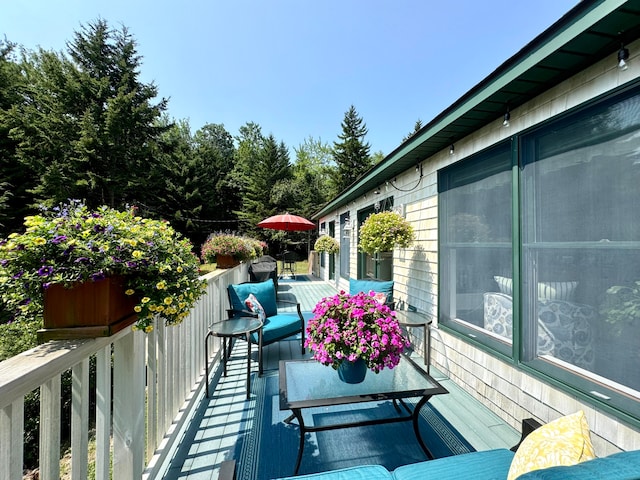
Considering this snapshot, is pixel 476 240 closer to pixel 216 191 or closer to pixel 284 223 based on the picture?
pixel 284 223

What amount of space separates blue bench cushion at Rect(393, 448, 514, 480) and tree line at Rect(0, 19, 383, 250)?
14631mm

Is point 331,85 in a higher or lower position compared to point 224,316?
higher

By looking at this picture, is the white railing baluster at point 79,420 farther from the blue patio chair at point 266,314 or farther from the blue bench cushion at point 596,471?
the blue patio chair at point 266,314

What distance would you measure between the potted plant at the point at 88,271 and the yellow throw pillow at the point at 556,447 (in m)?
1.59

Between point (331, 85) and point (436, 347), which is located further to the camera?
point (331, 85)

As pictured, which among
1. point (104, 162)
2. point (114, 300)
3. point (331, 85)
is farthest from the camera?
point (104, 162)

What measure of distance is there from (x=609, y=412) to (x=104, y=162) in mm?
21361

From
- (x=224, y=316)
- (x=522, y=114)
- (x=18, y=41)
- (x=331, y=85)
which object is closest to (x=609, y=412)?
(x=522, y=114)

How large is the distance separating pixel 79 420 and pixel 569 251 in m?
2.87

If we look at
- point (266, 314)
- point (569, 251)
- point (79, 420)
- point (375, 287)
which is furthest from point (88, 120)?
point (569, 251)

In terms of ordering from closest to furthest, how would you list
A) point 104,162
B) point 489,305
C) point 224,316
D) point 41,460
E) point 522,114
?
point 41,460 → point 522,114 → point 489,305 → point 224,316 → point 104,162

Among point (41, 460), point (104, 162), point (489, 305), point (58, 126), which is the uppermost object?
point (58, 126)

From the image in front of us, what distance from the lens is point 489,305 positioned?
264cm

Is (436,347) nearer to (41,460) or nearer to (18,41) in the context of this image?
(41,460)
